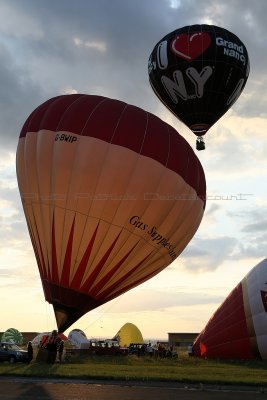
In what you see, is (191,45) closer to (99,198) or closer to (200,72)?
(200,72)

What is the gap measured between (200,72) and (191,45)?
5.00ft

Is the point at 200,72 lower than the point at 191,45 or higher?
lower

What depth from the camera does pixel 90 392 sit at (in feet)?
47.2

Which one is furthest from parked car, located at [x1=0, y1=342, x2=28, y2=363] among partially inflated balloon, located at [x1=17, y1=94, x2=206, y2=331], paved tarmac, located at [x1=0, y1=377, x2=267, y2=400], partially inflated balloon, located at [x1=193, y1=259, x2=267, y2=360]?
paved tarmac, located at [x1=0, y1=377, x2=267, y2=400]

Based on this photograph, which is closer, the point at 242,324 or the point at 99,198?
the point at 99,198

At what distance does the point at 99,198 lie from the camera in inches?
887

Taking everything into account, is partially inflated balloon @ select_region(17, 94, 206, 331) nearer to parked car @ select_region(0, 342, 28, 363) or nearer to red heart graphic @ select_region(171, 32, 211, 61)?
parked car @ select_region(0, 342, 28, 363)

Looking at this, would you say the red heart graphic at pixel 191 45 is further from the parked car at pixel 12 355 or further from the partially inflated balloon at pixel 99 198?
the parked car at pixel 12 355

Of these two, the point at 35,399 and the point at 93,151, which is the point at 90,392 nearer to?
the point at 35,399

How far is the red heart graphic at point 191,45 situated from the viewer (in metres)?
28.9

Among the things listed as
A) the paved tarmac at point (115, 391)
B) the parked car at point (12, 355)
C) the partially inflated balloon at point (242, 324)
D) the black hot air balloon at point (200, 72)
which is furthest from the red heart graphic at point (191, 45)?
the paved tarmac at point (115, 391)

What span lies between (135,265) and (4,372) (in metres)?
6.83

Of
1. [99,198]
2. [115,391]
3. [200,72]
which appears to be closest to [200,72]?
[200,72]

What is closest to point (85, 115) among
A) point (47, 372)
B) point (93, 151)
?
point (93, 151)
